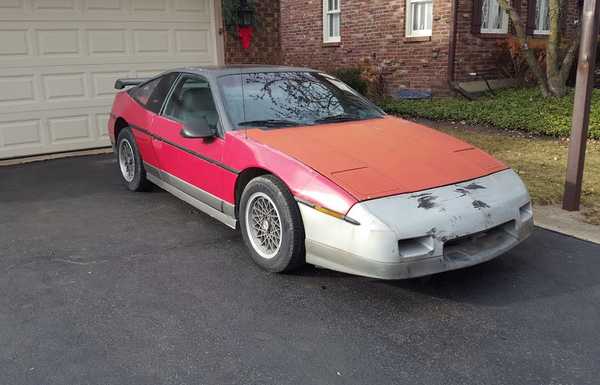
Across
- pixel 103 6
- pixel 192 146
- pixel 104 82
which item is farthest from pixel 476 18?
pixel 192 146

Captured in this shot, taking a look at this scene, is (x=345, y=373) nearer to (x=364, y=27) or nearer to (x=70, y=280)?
(x=70, y=280)

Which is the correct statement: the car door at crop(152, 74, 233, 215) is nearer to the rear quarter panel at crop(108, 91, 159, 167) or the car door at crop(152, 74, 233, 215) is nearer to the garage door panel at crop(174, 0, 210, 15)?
the rear quarter panel at crop(108, 91, 159, 167)

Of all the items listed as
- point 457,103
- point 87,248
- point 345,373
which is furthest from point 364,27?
point 345,373

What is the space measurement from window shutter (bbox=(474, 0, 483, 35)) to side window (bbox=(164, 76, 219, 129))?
9079mm

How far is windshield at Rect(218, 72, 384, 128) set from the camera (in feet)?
14.7

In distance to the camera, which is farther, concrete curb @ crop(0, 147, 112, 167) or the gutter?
the gutter

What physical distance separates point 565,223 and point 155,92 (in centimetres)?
409

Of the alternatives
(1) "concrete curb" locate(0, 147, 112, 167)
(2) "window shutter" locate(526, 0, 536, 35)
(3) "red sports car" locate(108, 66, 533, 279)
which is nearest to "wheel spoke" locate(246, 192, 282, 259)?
(3) "red sports car" locate(108, 66, 533, 279)

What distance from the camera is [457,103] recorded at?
11727 millimetres

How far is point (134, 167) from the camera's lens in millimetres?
6074

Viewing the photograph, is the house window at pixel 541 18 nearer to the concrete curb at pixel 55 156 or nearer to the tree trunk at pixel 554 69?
the tree trunk at pixel 554 69

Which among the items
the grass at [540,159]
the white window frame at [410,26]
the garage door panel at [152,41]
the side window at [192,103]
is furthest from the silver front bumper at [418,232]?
the white window frame at [410,26]

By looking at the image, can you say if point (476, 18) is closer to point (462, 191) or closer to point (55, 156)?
point (55, 156)

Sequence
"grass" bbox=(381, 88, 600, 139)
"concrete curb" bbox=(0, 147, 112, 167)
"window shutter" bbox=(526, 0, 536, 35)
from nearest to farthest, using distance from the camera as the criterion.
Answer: "concrete curb" bbox=(0, 147, 112, 167) → "grass" bbox=(381, 88, 600, 139) → "window shutter" bbox=(526, 0, 536, 35)
